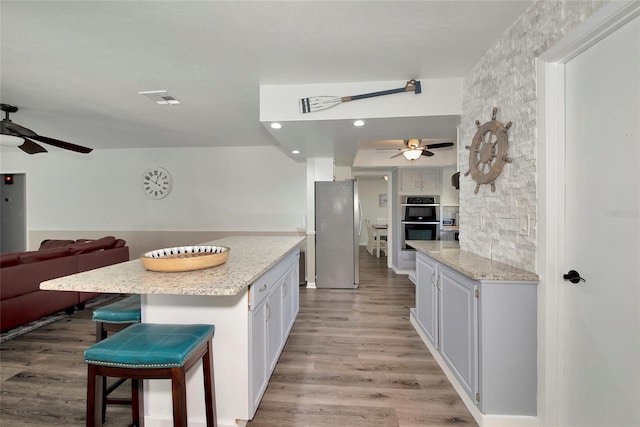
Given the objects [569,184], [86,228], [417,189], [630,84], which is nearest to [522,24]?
[630,84]

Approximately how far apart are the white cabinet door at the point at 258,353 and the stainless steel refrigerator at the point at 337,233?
98.9 inches

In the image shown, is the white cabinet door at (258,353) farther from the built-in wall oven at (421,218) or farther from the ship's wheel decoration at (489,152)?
the built-in wall oven at (421,218)

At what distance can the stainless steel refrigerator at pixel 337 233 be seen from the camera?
4.21m

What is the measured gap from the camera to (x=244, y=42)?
1.84 meters

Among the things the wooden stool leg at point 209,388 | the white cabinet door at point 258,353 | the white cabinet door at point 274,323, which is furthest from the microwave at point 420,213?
the wooden stool leg at point 209,388

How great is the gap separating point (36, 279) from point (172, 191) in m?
2.68

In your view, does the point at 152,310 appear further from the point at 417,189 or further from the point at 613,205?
the point at 417,189

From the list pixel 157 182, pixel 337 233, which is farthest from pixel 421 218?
pixel 157 182

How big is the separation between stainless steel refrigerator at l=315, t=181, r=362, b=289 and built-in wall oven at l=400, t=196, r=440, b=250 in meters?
1.35

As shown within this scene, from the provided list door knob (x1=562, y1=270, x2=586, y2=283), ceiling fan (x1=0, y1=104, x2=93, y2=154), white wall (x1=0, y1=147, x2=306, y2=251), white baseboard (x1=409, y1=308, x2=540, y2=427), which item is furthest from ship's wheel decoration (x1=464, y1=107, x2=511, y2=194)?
ceiling fan (x1=0, y1=104, x2=93, y2=154)

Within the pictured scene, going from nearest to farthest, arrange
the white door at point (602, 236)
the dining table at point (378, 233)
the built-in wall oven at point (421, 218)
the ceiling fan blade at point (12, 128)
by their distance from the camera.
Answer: the white door at point (602, 236) < the ceiling fan blade at point (12, 128) < the built-in wall oven at point (421, 218) < the dining table at point (378, 233)

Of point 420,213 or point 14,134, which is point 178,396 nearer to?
point 14,134

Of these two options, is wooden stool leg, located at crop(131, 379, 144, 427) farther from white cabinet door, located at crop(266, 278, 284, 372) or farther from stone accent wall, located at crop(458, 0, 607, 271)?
stone accent wall, located at crop(458, 0, 607, 271)

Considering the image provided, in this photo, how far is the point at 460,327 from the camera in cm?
175
